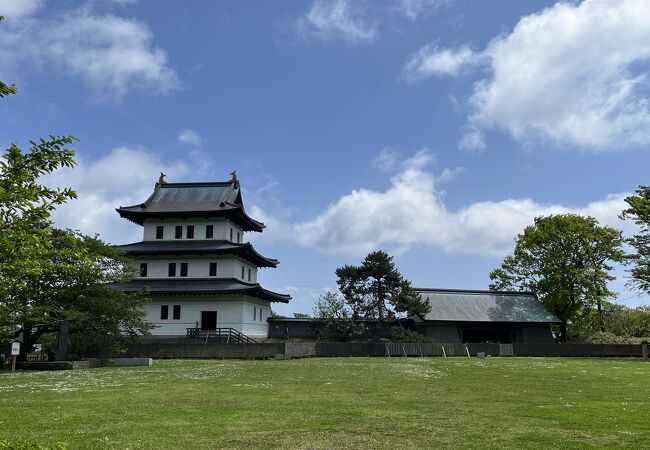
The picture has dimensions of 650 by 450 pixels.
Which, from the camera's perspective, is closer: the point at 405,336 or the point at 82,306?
the point at 82,306

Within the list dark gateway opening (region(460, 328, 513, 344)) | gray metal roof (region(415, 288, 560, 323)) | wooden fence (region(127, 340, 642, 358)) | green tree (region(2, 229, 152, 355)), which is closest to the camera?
green tree (region(2, 229, 152, 355))

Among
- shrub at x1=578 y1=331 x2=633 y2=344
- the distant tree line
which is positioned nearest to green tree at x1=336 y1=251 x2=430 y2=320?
the distant tree line

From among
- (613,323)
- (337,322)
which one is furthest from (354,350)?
(613,323)

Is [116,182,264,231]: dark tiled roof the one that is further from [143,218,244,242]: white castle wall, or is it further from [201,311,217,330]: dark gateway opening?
[201,311,217,330]: dark gateway opening

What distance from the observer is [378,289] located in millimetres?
56750

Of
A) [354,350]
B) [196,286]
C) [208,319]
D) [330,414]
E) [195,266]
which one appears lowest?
[330,414]

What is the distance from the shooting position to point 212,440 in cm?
1079

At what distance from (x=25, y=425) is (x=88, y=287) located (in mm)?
27361

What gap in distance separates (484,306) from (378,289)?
1664 centimetres

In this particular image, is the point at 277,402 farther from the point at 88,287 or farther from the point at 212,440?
the point at 88,287

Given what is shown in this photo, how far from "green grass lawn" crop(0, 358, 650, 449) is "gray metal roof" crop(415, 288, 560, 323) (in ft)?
Result: 126

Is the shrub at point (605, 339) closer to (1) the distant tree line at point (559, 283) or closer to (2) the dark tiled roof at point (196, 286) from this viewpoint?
(1) the distant tree line at point (559, 283)

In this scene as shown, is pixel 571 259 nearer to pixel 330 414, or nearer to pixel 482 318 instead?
pixel 482 318

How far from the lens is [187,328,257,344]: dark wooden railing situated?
166 ft
